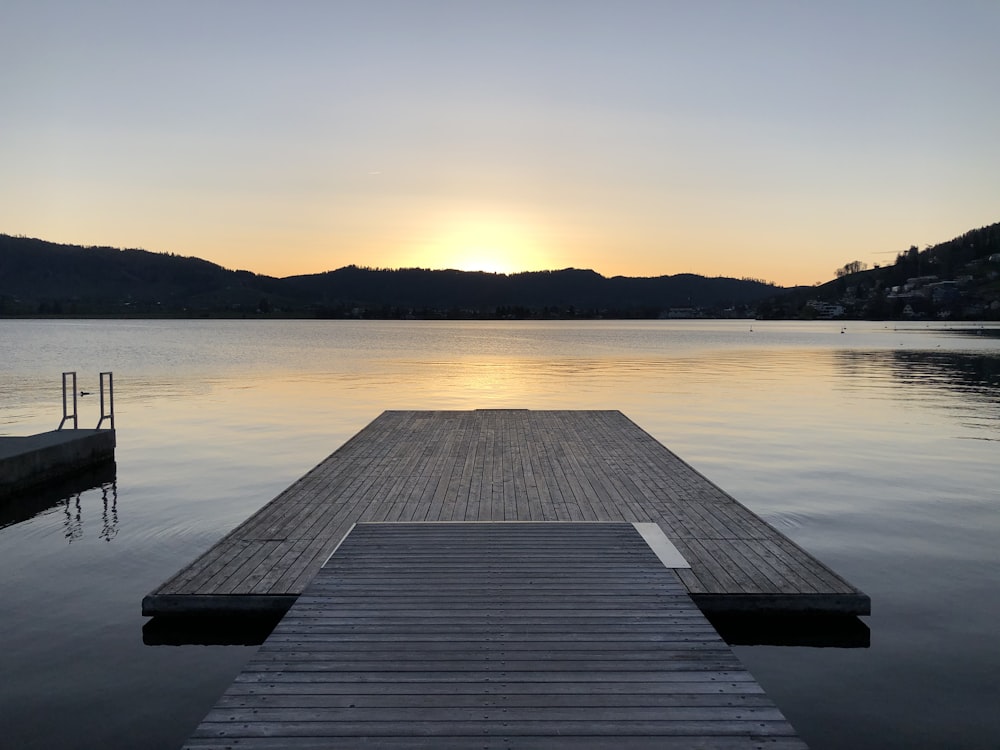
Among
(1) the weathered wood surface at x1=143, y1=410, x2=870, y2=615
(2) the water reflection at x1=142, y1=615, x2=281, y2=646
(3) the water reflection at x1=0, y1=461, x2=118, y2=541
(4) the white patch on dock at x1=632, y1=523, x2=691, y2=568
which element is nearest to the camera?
(1) the weathered wood surface at x1=143, y1=410, x2=870, y2=615

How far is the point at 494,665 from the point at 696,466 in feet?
37.0

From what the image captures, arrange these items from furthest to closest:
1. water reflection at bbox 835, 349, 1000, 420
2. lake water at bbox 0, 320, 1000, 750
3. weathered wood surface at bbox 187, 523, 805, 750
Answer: water reflection at bbox 835, 349, 1000, 420, lake water at bbox 0, 320, 1000, 750, weathered wood surface at bbox 187, 523, 805, 750

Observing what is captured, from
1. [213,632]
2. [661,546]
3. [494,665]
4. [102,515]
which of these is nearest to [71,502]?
[102,515]

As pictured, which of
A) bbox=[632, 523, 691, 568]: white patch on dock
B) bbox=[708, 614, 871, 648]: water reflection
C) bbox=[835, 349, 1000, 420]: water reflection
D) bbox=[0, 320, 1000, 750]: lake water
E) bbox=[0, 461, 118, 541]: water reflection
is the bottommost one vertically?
bbox=[0, 461, 118, 541]: water reflection

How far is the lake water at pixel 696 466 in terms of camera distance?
5824 millimetres

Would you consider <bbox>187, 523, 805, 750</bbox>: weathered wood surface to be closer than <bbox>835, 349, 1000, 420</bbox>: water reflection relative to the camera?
Yes

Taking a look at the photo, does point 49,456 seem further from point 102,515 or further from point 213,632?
point 213,632

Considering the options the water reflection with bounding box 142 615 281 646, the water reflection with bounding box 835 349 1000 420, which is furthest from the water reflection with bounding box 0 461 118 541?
the water reflection with bounding box 835 349 1000 420

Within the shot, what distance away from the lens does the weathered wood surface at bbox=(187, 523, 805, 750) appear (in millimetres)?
3840

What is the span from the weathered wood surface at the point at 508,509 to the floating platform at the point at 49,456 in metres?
5.30

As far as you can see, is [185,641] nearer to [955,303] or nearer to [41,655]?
[41,655]

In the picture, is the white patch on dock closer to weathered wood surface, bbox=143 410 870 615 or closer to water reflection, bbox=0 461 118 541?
weathered wood surface, bbox=143 410 870 615

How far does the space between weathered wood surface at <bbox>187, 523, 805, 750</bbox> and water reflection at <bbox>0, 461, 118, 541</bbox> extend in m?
6.18

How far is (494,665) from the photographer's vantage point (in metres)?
4.55
